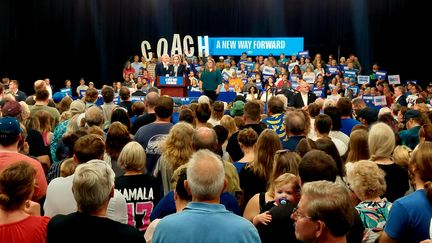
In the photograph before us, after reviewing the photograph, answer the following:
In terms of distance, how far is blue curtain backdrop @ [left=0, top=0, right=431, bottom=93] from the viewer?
77.9 ft

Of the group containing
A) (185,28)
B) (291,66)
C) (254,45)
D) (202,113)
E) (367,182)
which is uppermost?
(185,28)

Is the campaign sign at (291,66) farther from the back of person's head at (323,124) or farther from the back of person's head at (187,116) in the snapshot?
the back of person's head at (323,124)

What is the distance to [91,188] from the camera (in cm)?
337

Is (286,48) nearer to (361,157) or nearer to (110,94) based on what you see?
(110,94)

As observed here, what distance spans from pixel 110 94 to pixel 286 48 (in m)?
17.2

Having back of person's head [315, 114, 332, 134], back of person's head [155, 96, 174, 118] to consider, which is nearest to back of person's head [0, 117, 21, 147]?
back of person's head [155, 96, 174, 118]

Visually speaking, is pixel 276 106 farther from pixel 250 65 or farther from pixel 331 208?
pixel 250 65

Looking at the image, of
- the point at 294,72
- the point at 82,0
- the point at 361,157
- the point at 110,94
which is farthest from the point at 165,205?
the point at 82,0

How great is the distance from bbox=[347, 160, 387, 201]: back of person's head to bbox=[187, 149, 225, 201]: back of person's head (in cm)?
128

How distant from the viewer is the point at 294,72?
70.0 ft

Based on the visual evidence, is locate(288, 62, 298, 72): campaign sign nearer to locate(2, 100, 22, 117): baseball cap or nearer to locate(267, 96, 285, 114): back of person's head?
locate(267, 96, 285, 114): back of person's head

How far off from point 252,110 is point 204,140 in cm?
199

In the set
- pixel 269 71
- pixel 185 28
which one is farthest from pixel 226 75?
pixel 185 28

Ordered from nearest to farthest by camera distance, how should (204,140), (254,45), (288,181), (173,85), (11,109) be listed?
(288,181) < (204,140) < (11,109) < (173,85) < (254,45)
